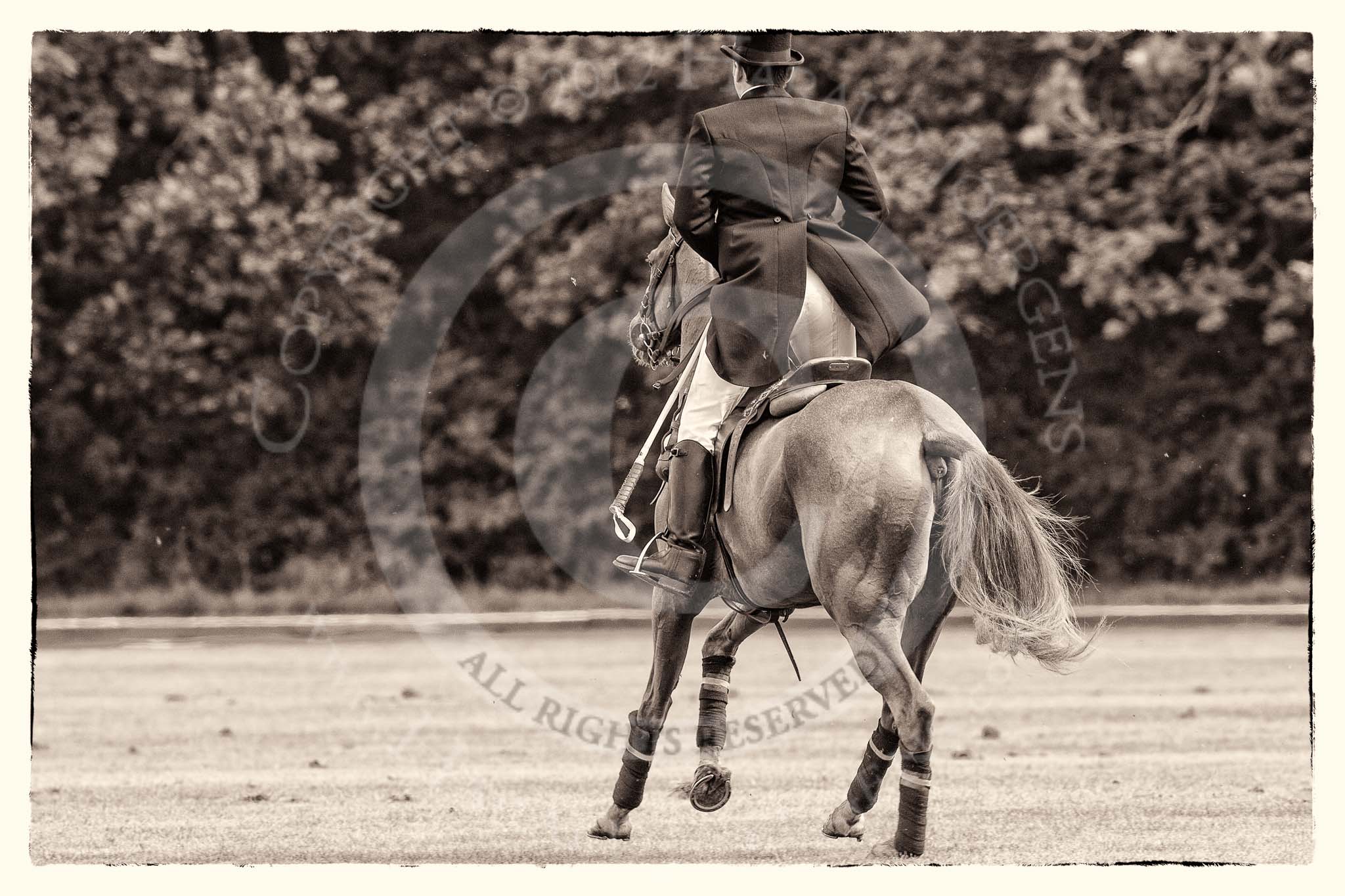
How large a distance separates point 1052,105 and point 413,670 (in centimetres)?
813

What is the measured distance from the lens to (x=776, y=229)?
653cm

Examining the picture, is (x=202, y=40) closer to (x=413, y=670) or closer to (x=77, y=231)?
(x=77, y=231)

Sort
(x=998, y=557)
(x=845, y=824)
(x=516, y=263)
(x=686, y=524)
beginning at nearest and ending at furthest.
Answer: (x=998, y=557) < (x=686, y=524) < (x=845, y=824) < (x=516, y=263)

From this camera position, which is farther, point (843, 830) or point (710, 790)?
point (843, 830)

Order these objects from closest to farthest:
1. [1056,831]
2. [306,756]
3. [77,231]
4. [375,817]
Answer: [1056,831] < [375,817] < [306,756] < [77,231]

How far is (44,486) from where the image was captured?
57.1ft

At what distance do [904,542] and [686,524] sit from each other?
3.53 feet

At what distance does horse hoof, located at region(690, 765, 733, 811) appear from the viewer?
263 inches

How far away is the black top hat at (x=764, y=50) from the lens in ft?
21.8

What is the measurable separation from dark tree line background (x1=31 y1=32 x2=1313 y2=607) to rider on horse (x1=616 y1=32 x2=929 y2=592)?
9267 millimetres

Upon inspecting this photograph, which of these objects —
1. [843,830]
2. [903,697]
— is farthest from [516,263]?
[903,697]

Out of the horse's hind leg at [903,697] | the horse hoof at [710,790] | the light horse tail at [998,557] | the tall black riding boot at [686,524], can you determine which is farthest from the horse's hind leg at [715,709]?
the light horse tail at [998,557]

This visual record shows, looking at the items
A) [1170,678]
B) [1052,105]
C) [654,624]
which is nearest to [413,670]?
[1170,678]

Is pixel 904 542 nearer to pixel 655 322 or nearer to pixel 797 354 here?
pixel 797 354
